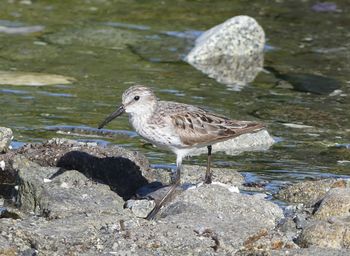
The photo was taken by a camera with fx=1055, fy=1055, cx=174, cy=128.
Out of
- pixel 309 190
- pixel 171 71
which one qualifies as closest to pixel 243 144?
pixel 309 190

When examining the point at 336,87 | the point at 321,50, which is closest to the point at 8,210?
the point at 336,87

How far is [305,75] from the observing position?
1552cm

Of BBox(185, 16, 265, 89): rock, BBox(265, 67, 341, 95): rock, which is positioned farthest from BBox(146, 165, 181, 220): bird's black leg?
BBox(185, 16, 265, 89): rock

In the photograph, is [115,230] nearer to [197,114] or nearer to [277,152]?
[197,114]

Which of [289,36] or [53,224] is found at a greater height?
[53,224]

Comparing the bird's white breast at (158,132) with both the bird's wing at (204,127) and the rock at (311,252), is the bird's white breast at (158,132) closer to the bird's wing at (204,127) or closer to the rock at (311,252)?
the bird's wing at (204,127)

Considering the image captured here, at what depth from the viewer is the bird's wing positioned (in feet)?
30.6

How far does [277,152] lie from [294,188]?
1875 millimetres

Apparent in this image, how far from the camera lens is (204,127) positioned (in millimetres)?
9492

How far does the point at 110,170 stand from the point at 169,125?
2.98ft

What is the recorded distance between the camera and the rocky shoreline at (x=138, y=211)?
25.9ft

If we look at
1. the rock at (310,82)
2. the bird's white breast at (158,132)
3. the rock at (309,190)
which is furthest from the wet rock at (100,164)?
the rock at (310,82)

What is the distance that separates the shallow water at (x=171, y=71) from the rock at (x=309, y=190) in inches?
29.1

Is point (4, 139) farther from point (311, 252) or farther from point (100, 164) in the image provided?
point (311, 252)
